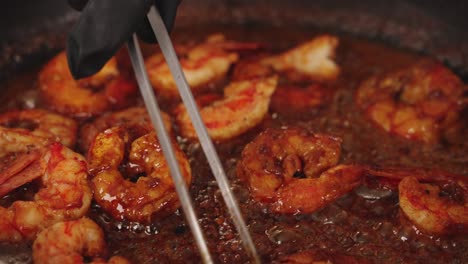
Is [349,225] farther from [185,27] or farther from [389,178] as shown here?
[185,27]

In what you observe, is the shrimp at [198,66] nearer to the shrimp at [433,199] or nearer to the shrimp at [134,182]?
the shrimp at [134,182]

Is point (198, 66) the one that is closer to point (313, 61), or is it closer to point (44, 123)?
point (313, 61)

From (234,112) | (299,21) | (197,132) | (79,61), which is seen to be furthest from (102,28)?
(299,21)

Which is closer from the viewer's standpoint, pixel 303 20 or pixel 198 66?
pixel 198 66

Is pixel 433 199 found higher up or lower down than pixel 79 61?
lower down

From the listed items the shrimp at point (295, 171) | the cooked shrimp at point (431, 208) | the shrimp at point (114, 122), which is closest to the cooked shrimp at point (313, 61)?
the shrimp at point (295, 171)

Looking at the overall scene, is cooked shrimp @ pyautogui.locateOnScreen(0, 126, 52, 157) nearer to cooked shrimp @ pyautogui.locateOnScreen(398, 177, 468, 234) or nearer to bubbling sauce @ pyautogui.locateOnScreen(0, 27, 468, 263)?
bubbling sauce @ pyautogui.locateOnScreen(0, 27, 468, 263)

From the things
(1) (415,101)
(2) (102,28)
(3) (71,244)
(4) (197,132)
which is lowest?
(3) (71,244)
